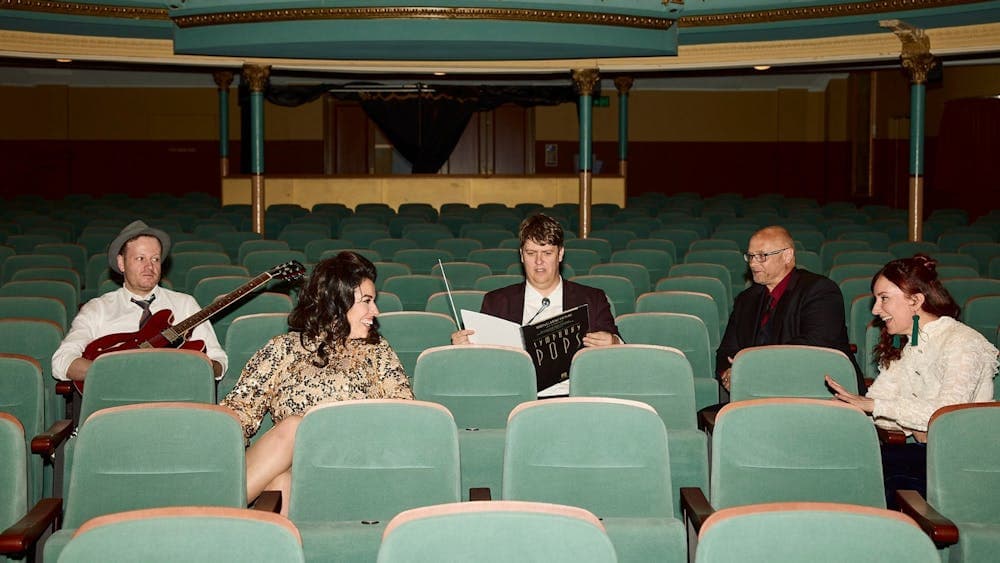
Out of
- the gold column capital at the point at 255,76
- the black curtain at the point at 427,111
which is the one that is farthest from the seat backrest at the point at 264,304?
the black curtain at the point at 427,111

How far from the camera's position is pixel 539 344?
4.74m

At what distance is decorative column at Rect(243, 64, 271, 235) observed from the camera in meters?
13.3

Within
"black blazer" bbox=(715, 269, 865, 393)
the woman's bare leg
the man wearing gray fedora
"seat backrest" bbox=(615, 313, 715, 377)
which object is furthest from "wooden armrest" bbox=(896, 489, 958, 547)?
the man wearing gray fedora

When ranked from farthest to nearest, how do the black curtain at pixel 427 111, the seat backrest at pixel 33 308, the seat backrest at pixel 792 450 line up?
the black curtain at pixel 427 111, the seat backrest at pixel 33 308, the seat backrest at pixel 792 450

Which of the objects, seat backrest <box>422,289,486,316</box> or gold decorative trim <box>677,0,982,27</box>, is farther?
gold decorative trim <box>677,0,982,27</box>

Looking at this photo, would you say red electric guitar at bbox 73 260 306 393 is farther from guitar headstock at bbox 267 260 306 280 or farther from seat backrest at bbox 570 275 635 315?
seat backrest at bbox 570 275 635 315

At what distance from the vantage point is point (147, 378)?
4.33 metres

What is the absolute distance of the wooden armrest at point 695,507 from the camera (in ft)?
10.9

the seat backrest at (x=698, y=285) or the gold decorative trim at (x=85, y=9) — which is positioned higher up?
the gold decorative trim at (x=85, y=9)

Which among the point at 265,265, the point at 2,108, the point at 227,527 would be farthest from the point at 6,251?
the point at 2,108

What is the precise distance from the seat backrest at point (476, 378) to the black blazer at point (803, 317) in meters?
1.57

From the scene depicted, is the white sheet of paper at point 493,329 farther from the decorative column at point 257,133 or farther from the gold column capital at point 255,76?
the gold column capital at point 255,76

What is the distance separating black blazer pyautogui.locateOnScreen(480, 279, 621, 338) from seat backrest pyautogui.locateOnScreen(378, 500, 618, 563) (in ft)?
9.41

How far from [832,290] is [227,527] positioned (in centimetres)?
375
